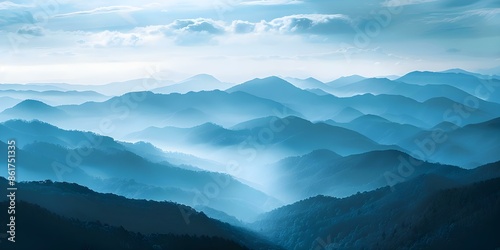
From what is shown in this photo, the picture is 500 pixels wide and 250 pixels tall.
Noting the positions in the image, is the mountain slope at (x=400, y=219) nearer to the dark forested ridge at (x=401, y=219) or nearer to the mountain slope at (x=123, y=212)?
A: the dark forested ridge at (x=401, y=219)

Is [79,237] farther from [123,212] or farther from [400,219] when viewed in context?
[400,219]

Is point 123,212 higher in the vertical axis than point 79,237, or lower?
higher

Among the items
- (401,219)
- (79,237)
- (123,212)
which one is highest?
(123,212)

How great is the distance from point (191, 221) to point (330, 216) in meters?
36.8

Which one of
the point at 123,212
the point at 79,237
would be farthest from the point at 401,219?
the point at 79,237

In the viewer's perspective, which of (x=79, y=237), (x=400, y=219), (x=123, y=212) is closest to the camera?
(x=79, y=237)

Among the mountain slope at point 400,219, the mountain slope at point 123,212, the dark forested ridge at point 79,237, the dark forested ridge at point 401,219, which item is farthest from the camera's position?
the mountain slope at point 123,212

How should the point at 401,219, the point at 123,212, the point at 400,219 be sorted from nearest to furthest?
the point at 123,212 → the point at 401,219 → the point at 400,219

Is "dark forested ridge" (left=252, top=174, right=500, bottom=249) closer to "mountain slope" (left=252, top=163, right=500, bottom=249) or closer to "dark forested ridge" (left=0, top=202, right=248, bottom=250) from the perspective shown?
"mountain slope" (left=252, top=163, right=500, bottom=249)

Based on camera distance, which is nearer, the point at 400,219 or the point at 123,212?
the point at 123,212

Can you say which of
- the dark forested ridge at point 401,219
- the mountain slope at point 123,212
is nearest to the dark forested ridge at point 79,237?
the mountain slope at point 123,212

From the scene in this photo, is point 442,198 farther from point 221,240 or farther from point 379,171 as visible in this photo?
point 379,171

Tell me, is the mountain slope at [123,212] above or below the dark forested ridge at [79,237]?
above

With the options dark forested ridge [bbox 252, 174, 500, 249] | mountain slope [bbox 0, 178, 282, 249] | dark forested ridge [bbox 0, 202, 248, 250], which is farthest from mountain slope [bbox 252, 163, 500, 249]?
dark forested ridge [bbox 0, 202, 248, 250]
